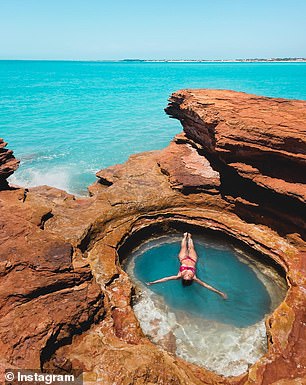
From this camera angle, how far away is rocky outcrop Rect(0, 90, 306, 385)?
29.2 ft

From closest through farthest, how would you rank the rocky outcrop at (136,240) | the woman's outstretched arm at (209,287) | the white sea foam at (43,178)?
the rocky outcrop at (136,240)
the woman's outstretched arm at (209,287)
the white sea foam at (43,178)

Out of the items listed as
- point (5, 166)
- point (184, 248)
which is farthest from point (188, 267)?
point (5, 166)

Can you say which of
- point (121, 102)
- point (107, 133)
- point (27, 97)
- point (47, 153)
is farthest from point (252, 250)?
point (27, 97)

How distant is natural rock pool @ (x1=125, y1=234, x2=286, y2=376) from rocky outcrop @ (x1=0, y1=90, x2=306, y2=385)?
2.39 ft

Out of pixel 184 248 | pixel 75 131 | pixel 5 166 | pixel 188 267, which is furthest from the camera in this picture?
pixel 75 131

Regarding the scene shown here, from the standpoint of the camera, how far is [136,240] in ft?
53.8

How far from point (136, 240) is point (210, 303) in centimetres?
532

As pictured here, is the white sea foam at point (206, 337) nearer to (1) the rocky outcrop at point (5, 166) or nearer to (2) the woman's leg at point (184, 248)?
(2) the woman's leg at point (184, 248)

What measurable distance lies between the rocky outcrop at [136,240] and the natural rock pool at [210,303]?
73cm

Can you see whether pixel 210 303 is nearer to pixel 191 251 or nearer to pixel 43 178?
pixel 191 251

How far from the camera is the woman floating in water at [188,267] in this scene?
44.4 ft

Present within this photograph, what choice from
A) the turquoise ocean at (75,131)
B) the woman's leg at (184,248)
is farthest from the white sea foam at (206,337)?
the turquoise ocean at (75,131)

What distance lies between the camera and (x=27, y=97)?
238 feet

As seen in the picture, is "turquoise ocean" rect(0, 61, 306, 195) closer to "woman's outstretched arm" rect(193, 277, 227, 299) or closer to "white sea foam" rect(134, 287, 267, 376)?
"woman's outstretched arm" rect(193, 277, 227, 299)
